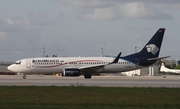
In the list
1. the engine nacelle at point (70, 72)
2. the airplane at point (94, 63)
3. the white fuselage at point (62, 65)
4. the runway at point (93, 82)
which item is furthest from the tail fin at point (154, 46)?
the engine nacelle at point (70, 72)

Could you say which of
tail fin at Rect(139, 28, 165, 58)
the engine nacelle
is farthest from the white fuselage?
tail fin at Rect(139, 28, 165, 58)

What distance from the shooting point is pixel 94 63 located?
180 feet

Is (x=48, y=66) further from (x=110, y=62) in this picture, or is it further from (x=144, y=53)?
(x=144, y=53)

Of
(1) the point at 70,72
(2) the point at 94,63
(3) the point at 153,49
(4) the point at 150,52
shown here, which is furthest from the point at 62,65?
(3) the point at 153,49

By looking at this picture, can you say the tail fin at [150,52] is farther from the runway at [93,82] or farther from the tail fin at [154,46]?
the runway at [93,82]

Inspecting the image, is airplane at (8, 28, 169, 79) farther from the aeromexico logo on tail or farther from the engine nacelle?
the engine nacelle

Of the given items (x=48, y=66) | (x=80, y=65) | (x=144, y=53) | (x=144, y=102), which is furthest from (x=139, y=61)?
(x=144, y=102)

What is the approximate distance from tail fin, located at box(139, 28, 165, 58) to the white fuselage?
222 cm

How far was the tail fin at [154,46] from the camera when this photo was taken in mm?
54500

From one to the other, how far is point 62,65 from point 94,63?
4.16 metres

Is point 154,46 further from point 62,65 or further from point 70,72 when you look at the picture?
point 62,65

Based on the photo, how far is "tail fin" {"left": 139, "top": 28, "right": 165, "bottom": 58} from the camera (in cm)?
5450

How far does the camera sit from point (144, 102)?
20.5m

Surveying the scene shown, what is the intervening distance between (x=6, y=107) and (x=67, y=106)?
264cm
